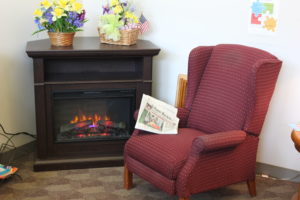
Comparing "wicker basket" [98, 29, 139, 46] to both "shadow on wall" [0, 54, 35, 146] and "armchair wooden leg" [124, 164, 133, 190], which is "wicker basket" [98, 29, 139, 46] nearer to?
"shadow on wall" [0, 54, 35, 146]

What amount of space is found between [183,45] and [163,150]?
3.84 feet

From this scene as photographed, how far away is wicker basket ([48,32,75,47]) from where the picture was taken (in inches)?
124

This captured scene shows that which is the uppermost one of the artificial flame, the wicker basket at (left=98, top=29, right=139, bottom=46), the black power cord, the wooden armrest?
the wicker basket at (left=98, top=29, right=139, bottom=46)

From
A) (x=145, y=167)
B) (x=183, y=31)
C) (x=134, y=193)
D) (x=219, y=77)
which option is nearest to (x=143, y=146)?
(x=145, y=167)

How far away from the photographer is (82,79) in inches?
128

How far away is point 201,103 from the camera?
10.1 ft

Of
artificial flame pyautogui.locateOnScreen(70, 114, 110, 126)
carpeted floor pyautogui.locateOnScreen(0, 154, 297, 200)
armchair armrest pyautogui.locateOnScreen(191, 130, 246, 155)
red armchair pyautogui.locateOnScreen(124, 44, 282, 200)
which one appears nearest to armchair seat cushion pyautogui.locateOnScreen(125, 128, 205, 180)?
red armchair pyautogui.locateOnScreen(124, 44, 282, 200)

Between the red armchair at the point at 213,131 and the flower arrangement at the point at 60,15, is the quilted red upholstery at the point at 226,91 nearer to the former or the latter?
the red armchair at the point at 213,131

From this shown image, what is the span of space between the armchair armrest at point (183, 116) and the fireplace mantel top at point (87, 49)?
0.48 metres

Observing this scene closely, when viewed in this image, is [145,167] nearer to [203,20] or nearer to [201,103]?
[201,103]

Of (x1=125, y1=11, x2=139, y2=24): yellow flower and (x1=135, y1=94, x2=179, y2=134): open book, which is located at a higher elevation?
(x1=125, y1=11, x2=139, y2=24): yellow flower

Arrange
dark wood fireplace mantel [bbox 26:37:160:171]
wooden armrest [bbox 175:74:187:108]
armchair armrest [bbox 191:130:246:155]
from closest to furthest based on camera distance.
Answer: armchair armrest [bbox 191:130:246:155], dark wood fireplace mantel [bbox 26:37:160:171], wooden armrest [bbox 175:74:187:108]

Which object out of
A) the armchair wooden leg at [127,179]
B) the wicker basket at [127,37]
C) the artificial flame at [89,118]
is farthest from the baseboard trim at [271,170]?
the wicker basket at [127,37]

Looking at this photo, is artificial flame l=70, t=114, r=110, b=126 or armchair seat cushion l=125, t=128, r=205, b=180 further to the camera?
artificial flame l=70, t=114, r=110, b=126
